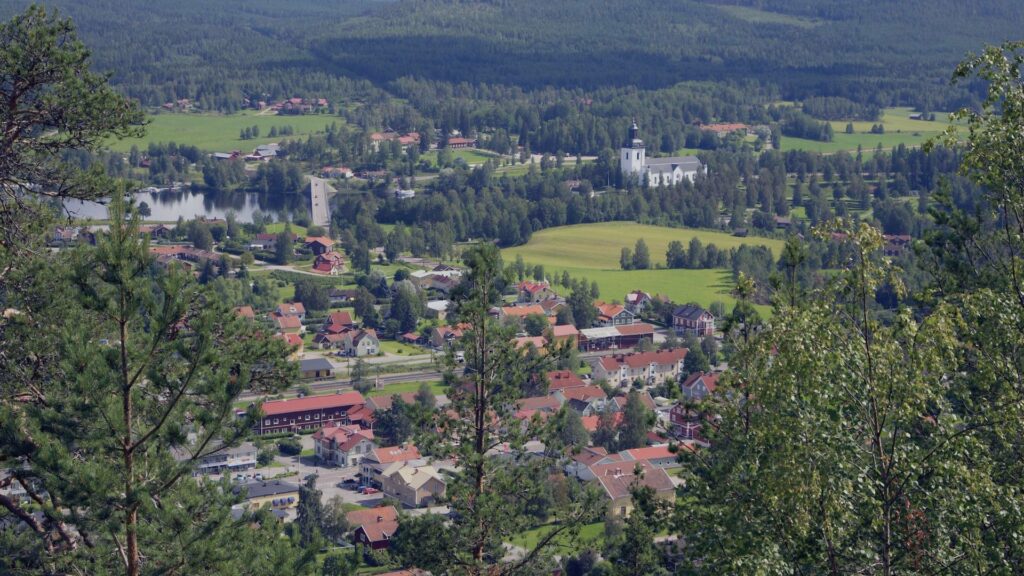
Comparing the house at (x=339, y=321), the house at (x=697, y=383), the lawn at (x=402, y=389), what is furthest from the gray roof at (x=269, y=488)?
the house at (x=339, y=321)

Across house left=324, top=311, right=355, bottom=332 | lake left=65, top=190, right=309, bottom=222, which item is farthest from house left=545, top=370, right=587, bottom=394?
lake left=65, top=190, right=309, bottom=222

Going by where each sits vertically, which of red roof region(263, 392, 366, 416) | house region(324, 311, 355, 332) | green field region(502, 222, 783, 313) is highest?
red roof region(263, 392, 366, 416)

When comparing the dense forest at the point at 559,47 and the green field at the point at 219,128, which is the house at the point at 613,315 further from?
the dense forest at the point at 559,47

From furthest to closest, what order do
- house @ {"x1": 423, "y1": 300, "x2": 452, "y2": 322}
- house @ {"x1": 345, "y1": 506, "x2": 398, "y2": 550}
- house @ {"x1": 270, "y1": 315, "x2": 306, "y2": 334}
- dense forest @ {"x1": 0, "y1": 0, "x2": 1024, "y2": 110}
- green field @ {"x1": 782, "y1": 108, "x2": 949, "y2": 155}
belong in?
dense forest @ {"x1": 0, "y1": 0, "x2": 1024, "y2": 110}, green field @ {"x1": 782, "y1": 108, "x2": 949, "y2": 155}, house @ {"x1": 423, "y1": 300, "x2": 452, "y2": 322}, house @ {"x1": 270, "y1": 315, "x2": 306, "y2": 334}, house @ {"x1": 345, "y1": 506, "x2": 398, "y2": 550}

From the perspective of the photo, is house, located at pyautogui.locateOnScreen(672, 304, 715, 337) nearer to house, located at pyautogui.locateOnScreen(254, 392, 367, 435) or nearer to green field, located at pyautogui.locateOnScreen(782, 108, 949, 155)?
house, located at pyautogui.locateOnScreen(254, 392, 367, 435)

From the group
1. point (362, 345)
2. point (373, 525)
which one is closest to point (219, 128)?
point (362, 345)

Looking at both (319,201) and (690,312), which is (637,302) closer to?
(690,312)

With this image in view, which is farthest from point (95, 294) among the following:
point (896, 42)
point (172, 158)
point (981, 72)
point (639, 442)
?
point (896, 42)
